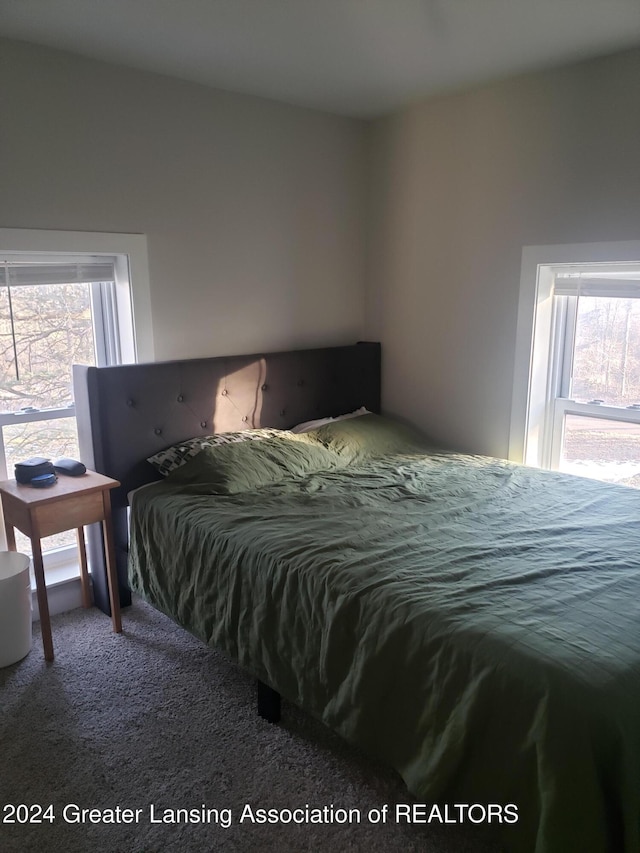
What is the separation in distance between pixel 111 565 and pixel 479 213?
240 centimetres

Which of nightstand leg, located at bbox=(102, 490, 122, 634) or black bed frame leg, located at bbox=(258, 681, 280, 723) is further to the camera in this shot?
nightstand leg, located at bbox=(102, 490, 122, 634)

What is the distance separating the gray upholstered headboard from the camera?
276cm

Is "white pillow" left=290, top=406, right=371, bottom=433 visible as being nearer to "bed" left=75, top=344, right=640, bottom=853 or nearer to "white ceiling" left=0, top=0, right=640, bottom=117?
"bed" left=75, top=344, right=640, bottom=853

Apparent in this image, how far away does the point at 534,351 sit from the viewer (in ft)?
10.4

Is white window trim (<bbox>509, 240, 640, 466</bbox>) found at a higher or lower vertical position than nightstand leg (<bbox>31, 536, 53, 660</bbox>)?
higher

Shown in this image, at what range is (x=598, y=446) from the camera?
124 inches

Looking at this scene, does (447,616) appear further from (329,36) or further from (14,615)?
(329,36)

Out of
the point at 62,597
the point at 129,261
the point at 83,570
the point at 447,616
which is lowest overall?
the point at 62,597

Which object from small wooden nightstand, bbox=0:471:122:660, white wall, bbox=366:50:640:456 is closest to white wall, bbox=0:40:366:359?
white wall, bbox=366:50:640:456

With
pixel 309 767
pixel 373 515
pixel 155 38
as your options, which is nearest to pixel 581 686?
pixel 309 767

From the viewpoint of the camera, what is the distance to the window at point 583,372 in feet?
9.73

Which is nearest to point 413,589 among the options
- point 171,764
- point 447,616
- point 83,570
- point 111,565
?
point 447,616

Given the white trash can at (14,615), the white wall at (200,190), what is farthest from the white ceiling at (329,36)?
the white trash can at (14,615)

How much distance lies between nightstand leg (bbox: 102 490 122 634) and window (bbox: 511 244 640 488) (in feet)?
6.46
